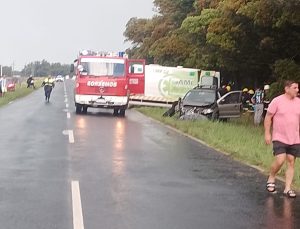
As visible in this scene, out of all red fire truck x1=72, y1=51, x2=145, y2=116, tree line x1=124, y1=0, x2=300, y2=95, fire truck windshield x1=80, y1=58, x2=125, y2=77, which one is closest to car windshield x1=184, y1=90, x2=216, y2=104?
tree line x1=124, y1=0, x2=300, y2=95

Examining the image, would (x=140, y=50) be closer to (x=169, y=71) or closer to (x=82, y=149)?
(x=169, y=71)

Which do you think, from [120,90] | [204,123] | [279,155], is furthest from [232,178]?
[120,90]

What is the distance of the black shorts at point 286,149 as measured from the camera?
30.1ft

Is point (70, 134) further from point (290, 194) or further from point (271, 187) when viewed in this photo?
point (290, 194)

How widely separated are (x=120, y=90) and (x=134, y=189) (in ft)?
62.8

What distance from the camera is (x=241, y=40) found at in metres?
27.6

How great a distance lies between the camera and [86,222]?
7.11 m

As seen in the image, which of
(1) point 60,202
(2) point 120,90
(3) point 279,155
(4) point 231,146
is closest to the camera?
(1) point 60,202

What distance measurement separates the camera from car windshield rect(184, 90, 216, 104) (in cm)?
2555

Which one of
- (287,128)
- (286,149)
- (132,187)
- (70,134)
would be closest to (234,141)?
(70,134)

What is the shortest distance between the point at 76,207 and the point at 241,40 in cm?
2090

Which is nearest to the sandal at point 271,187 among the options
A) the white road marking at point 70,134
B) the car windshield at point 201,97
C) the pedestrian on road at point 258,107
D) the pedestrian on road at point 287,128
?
the pedestrian on road at point 287,128

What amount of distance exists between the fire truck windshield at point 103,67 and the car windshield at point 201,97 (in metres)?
3.87

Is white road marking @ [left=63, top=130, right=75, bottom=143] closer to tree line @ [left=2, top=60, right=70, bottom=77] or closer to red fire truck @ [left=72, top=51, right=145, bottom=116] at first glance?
red fire truck @ [left=72, top=51, right=145, bottom=116]
